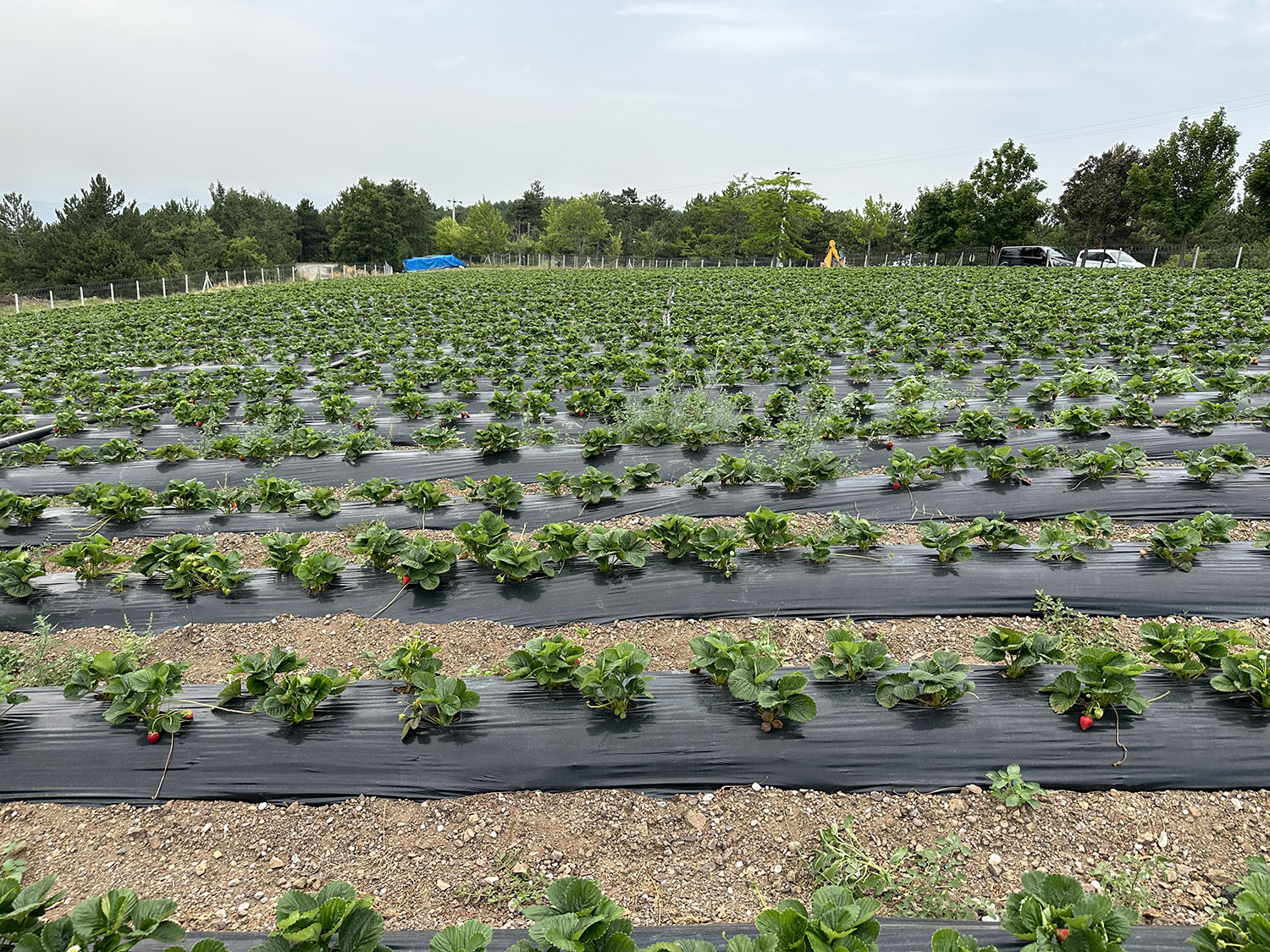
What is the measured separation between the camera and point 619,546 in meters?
4.36

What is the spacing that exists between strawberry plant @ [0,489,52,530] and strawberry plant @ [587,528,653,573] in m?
4.67

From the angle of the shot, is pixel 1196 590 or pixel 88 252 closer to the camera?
pixel 1196 590

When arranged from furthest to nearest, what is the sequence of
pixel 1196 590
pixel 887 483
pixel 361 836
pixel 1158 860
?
pixel 887 483 < pixel 1196 590 < pixel 361 836 < pixel 1158 860

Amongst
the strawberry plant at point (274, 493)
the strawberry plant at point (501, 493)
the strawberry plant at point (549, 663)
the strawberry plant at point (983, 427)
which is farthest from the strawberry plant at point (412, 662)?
the strawberry plant at point (983, 427)

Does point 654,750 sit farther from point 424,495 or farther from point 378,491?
point 378,491

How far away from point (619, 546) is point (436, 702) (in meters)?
1.58

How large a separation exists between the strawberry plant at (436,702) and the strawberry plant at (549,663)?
26cm

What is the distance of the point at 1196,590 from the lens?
4.30 metres

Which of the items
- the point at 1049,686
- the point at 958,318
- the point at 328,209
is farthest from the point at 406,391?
the point at 328,209

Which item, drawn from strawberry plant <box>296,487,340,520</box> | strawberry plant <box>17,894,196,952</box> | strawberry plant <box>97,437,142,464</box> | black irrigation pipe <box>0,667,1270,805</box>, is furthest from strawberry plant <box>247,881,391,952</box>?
strawberry plant <box>97,437,142,464</box>

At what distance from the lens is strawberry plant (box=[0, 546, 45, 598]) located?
453 centimetres

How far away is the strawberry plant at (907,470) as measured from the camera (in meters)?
5.72

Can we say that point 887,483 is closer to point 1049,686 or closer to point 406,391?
point 1049,686

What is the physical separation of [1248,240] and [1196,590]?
53589 millimetres
